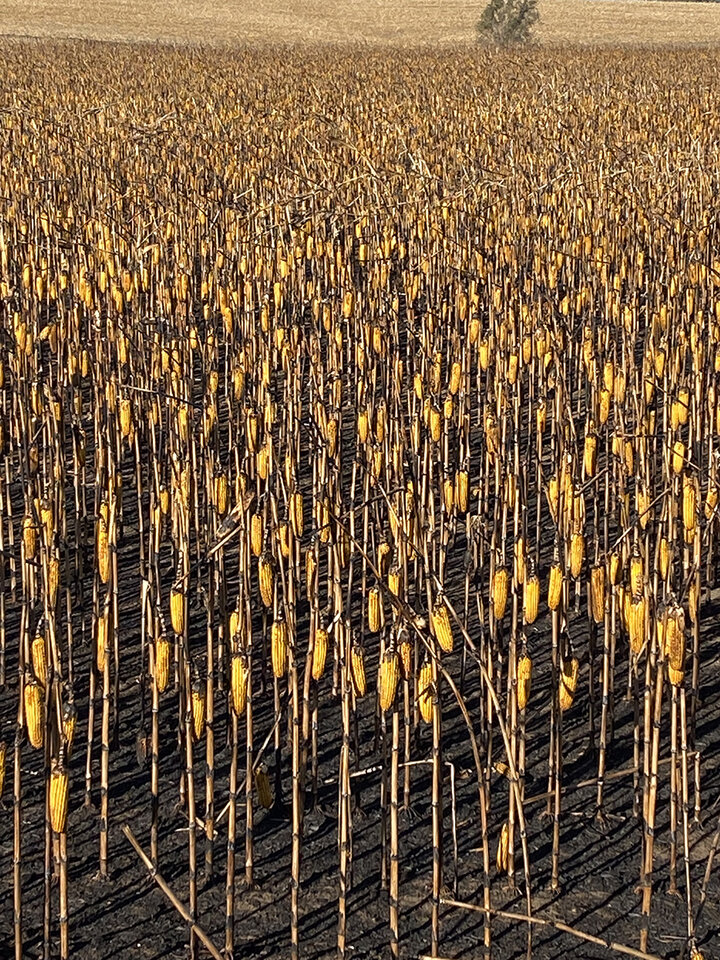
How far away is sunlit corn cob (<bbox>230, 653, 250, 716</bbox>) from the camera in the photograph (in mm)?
2721

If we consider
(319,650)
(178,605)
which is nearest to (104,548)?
(178,605)

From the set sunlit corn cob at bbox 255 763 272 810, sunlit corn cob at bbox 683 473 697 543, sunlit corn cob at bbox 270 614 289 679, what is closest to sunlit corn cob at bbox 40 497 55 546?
sunlit corn cob at bbox 270 614 289 679

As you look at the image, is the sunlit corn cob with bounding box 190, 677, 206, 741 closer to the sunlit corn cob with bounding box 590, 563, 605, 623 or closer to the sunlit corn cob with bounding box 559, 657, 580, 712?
the sunlit corn cob with bounding box 559, 657, 580, 712

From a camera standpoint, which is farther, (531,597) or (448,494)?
(448,494)

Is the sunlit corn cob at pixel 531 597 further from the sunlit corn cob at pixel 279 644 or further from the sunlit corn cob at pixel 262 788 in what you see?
the sunlit corn cob at pixel 262 788

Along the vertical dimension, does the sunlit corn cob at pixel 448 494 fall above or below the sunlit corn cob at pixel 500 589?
below

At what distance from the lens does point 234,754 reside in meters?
2.84

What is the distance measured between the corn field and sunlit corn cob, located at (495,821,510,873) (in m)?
0.01

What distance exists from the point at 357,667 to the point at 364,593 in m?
1.33

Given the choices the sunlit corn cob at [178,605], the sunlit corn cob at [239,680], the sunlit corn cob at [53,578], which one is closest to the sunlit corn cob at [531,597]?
the sunlit corn cob at [239,680]

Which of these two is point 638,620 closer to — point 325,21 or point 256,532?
point 256,532

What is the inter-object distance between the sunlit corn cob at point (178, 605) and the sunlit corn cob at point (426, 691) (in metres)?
0.61

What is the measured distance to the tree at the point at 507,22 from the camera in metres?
38.5

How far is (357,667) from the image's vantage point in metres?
2.82
